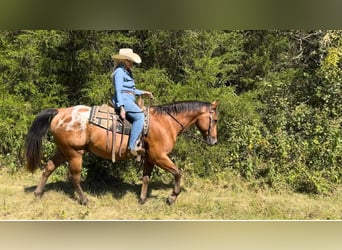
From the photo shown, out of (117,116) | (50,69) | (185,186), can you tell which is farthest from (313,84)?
(50,69)

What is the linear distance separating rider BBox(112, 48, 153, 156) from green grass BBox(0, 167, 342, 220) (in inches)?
30.8

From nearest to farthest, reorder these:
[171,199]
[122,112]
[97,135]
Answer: [122,112]
[97,135]
[171,199]

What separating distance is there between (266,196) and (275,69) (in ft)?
10.2

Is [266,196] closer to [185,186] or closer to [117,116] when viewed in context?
[185,186]

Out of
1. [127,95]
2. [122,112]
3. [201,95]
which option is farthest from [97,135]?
[201,95]

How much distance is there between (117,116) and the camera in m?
4.73

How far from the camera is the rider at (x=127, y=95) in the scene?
4504mm

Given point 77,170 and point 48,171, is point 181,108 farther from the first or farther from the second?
point 48,171

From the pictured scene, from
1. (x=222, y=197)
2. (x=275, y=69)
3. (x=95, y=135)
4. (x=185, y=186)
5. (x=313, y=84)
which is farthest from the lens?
(x=275, y=69)

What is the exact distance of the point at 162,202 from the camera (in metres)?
5.06

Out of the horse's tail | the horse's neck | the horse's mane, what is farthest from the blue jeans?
the horse's tail

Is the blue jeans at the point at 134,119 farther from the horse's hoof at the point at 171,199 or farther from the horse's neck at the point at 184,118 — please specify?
the horse's hoof at the point at 171,199

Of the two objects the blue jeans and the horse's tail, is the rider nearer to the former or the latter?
the blue jeans

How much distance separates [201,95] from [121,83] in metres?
2.20
